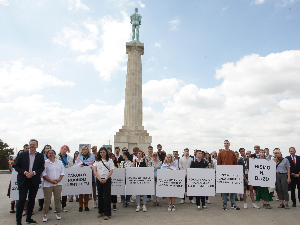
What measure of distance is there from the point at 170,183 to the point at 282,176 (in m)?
4.07

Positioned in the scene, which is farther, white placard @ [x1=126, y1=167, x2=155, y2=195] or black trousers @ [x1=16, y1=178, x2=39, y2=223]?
white placard @ [x1=126, y1=167, x2=155, y2=195]

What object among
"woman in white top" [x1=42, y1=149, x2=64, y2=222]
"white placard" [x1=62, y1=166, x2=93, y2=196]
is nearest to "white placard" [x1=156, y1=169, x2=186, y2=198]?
"white placard" [x1=62, y1=166, x2=93, y2=196]

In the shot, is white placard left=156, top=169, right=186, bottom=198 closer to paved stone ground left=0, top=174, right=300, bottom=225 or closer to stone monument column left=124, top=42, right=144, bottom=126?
paved stone ground left=0, top=174, right=300, bottom=225

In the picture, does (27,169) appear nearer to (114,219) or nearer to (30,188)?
(30,188)

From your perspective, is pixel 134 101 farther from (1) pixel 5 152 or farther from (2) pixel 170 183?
(1) pixel 5 152

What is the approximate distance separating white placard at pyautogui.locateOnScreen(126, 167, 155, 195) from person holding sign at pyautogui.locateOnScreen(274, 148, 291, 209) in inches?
179

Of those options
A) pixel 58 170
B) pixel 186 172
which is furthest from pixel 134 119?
pixel 58 170

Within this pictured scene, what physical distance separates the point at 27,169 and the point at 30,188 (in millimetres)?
538

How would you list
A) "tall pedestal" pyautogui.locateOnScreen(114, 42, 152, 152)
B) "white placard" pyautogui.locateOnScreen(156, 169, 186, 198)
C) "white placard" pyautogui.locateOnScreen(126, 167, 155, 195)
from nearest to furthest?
"white placard" pyautogui.locateOnScreen(156, 169, 186, 198), "white placard" pyautogui.locateOnScreen(126, 167, 155, 195), "tall pedestal" pyautogui.locateOnScreen(114, 42, 152, 152)

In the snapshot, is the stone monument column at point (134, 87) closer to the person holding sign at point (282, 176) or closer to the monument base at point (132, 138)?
the monument base at point (132, 138)

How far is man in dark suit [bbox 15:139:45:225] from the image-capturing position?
20.5ft

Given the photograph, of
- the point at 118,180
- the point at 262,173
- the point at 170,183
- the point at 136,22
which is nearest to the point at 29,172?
the point at 118,180

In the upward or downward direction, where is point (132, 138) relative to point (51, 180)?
upward

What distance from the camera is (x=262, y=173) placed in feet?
27.0
